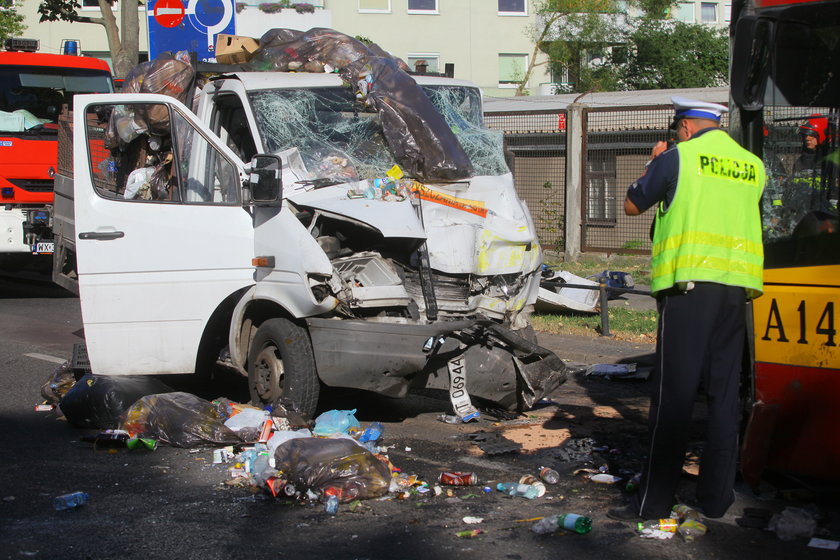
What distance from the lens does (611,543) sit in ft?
14.4

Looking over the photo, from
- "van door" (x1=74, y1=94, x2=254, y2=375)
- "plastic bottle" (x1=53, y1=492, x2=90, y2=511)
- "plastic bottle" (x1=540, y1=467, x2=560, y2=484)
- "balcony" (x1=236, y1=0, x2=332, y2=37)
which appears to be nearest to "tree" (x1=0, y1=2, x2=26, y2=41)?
"balcony" (x1=236, y1=0, x2=332, y2=37)

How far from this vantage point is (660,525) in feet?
14.8

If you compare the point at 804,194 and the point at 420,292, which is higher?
the point at 804,194

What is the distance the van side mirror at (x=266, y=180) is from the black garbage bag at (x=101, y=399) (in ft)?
5.27

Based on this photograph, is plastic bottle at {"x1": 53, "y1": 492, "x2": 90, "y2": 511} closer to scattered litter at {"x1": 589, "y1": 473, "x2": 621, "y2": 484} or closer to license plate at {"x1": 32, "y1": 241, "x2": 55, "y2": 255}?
scattered litter at {"x1": 589, "y1": 473, "x2": 621, "y2": 484}

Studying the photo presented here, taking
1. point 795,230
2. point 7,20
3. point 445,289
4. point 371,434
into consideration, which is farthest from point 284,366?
point 7,20

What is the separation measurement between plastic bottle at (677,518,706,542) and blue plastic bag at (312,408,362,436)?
2.31 meters

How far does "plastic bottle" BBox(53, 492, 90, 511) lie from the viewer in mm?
4992

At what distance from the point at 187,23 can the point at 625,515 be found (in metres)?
8.90

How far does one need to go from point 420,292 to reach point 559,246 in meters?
9.55

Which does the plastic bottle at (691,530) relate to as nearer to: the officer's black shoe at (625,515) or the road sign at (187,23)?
the officer's black shoe at (625,515)

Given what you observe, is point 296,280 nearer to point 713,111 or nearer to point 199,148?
point 199,148

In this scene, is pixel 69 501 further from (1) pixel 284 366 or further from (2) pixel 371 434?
(2) pixel 371 434

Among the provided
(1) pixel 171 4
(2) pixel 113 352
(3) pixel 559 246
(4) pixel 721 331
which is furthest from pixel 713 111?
(3) pixel 559 246
